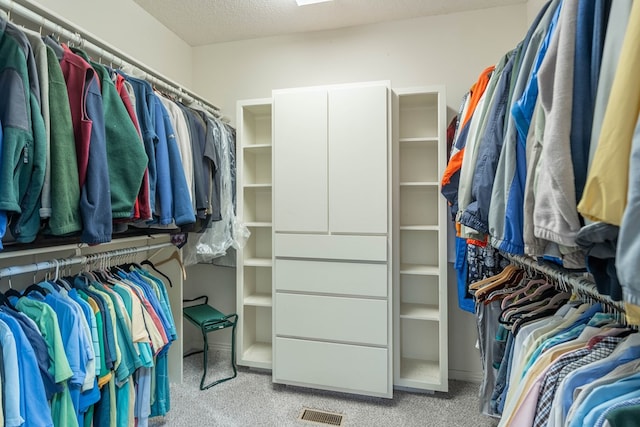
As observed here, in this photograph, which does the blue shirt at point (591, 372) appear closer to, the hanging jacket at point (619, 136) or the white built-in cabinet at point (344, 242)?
the hanging jacket at point (619, 136)

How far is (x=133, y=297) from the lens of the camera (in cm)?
158

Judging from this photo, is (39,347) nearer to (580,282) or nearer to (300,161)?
(300,161)

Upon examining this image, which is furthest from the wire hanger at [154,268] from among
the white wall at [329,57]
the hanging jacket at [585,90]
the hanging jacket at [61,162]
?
the hanging jacket at [585,90]

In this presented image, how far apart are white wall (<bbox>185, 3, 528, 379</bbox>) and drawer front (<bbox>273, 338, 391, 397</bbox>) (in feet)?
2.22

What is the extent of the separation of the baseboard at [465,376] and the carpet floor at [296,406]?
0.13ft

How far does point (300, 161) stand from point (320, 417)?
157 cm

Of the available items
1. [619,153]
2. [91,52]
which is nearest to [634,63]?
[619,153]

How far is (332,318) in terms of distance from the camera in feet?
6.94

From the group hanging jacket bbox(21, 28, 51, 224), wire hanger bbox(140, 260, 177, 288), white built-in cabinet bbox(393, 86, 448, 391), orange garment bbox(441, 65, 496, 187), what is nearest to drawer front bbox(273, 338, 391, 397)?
white built-in cabinet bbox(393, 86, 448, 391)

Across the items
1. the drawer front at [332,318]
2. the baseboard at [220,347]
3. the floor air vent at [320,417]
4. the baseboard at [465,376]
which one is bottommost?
the floor air vent at [320,417]

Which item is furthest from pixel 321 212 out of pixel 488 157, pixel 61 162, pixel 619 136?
pixel 619 136

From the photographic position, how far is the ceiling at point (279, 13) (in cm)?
221

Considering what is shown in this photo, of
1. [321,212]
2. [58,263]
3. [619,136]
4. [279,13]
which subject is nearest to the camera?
[619,136]

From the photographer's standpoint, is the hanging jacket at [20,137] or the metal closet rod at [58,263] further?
the metal closet rod at [58,263]
